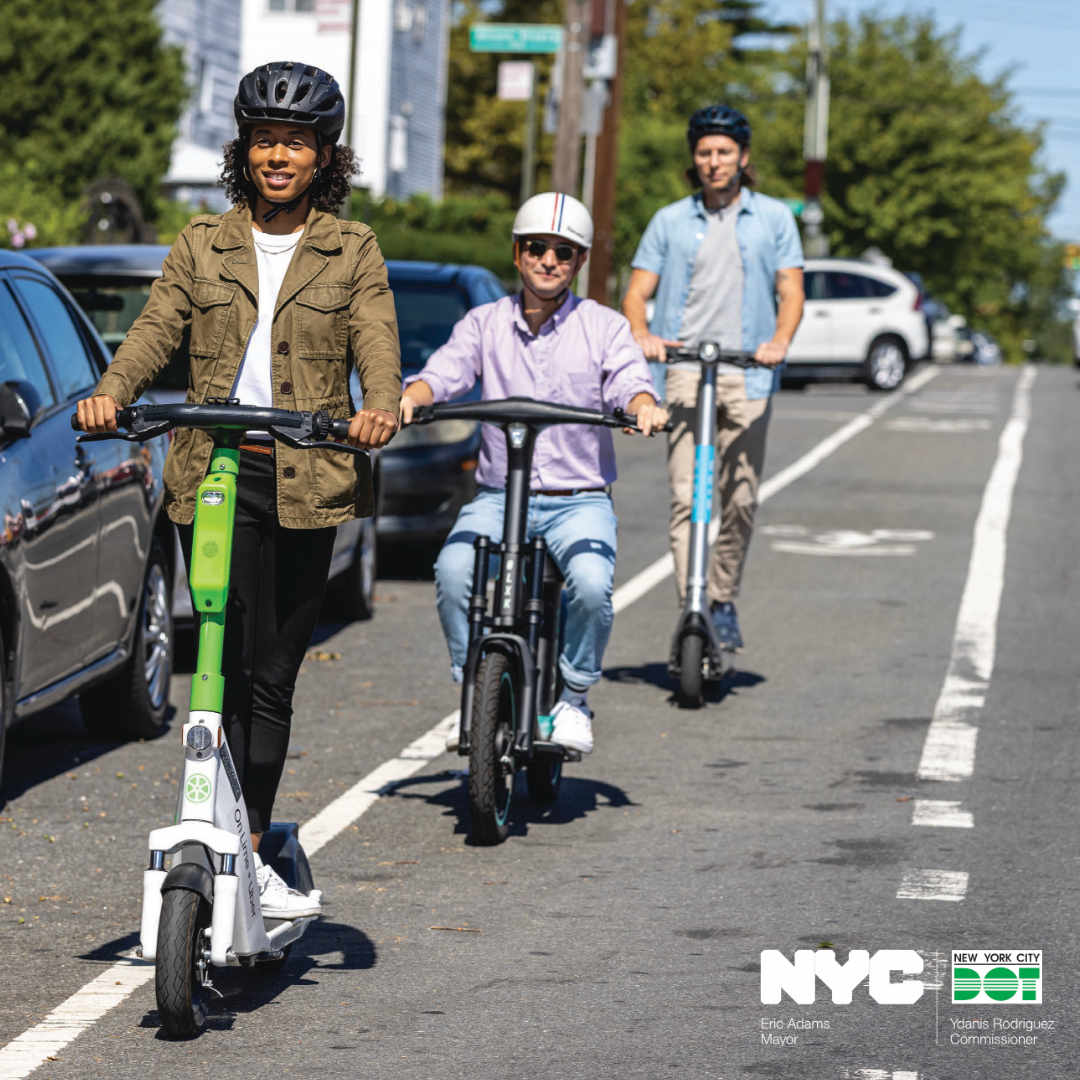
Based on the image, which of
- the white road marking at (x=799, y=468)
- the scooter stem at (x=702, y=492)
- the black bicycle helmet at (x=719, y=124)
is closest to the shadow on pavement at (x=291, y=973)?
the white road marking at (x=799, y=468)

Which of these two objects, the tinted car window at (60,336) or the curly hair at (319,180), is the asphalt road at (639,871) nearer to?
the tinted car window at (60,336)

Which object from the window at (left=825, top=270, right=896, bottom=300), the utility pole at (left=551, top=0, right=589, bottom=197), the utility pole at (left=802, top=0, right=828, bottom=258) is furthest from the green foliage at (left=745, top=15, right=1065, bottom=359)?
the utility pole at (left=551, top=0, right=589, bottom=197)

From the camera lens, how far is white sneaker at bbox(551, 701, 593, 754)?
660 centimetres

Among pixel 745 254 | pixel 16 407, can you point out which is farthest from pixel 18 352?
pixel 745 254

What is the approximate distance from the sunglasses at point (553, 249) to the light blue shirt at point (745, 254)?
2356mm

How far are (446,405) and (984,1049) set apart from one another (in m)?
2.53

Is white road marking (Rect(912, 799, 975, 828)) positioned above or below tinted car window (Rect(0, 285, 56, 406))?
below

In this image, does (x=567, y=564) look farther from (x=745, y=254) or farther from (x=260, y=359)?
(x=745, y=254)

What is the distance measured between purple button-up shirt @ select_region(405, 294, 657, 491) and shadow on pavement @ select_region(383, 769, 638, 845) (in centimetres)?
104

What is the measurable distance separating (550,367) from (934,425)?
18.6 metres

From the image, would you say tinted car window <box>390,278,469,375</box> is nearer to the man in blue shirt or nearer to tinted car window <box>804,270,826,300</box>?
the man in blue shirt

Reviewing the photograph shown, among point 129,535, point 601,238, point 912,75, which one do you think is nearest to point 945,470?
point 601,238

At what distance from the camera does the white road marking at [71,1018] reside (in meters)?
4.40

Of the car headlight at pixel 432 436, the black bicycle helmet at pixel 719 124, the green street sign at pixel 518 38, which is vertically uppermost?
the green street sign at pixel 518 38
